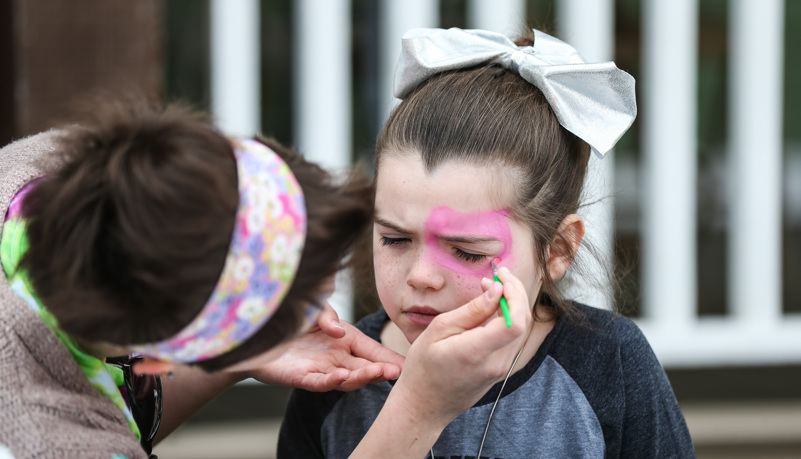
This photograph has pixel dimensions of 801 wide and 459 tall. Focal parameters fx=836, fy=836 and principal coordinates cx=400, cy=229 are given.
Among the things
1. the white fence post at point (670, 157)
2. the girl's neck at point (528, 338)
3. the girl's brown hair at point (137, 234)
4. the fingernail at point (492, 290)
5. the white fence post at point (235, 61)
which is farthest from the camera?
the white fence post at point (670, 157)

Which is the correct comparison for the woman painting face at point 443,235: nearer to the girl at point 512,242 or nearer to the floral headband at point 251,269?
the girl at point 512,242

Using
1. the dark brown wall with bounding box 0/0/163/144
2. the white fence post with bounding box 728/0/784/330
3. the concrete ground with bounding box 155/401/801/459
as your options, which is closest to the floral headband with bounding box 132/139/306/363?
the dark brown wall with bounding box 0/0/163/144

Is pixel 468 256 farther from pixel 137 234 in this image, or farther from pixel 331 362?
pixel 137 234

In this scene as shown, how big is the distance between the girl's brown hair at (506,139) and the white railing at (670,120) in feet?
6.13

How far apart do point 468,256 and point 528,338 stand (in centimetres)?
26

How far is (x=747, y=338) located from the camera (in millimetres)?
3904

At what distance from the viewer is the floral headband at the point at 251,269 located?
1.08 meters

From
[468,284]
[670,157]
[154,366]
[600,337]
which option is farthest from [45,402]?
[670,157]

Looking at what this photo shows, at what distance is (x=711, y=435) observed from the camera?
13.1 ft

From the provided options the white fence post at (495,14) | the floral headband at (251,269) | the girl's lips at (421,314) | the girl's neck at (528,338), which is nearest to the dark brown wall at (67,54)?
the white fence post at (495,14)

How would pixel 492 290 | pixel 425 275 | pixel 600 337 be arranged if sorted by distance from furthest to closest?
pixel 600 337
pixel 425 275
pixel 492 290

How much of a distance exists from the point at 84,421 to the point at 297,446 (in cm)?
69

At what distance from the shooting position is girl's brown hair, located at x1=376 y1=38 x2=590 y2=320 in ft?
5.31

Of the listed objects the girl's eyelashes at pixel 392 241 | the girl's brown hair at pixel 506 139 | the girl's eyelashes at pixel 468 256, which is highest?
the girl's brown hair at pixel 506 139
